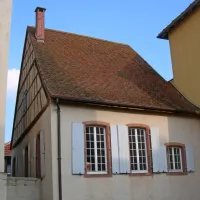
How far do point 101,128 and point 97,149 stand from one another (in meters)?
0.92

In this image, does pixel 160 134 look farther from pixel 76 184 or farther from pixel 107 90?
pixel 76 184

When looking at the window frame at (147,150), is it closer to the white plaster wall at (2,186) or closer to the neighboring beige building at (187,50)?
the neighboring beige building at (187,50)

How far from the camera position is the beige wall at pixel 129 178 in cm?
1359

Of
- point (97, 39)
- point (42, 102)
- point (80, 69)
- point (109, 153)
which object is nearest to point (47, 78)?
point (42, 102)

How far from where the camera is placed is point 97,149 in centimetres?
1450

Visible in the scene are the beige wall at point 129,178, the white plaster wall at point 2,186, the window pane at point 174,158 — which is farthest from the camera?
the window pane at point 174,158

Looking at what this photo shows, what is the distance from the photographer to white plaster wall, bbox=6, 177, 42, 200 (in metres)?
13.9

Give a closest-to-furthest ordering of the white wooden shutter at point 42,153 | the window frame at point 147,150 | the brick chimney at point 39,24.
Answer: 1. the white wooden shutter at point 42,153
2. the window frame at point 147,150
3. the brick chimney at point 39,24

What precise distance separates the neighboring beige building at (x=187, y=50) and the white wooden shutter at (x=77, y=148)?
641 cm

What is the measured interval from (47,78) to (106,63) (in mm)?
4261

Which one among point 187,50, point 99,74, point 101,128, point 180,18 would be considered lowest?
point 101,128

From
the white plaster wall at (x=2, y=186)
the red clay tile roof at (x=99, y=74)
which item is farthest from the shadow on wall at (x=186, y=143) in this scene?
the white plaster wall at (x=2, y=186)

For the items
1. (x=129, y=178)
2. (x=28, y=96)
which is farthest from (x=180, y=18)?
(x=129, y=178)

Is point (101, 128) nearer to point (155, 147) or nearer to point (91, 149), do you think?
point (91, 149)
